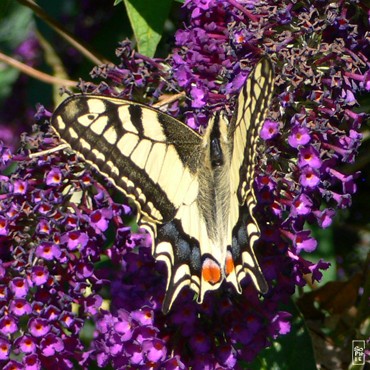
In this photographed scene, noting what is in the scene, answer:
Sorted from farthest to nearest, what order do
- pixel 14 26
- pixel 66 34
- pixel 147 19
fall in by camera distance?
pixel 14 26, pixel 66 34, pixel 147 19

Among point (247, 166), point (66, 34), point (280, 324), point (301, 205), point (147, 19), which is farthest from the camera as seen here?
point (66, 34)

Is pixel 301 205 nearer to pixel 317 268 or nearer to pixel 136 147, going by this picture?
pixel 317 268

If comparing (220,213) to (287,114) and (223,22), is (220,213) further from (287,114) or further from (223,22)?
(223,22)

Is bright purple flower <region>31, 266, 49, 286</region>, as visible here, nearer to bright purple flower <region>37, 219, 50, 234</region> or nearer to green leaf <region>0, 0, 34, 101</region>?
bright purple flower <region>37, 219, 50, 234</region>

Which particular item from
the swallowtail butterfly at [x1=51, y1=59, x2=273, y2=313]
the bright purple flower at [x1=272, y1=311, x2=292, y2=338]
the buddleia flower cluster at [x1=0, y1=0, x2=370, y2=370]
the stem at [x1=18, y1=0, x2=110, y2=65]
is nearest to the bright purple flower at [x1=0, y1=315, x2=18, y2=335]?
the buddleia flower cluster at [x1=0, y1=0, x2=370, y2=370]

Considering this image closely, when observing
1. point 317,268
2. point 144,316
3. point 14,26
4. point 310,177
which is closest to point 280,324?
point 317,268

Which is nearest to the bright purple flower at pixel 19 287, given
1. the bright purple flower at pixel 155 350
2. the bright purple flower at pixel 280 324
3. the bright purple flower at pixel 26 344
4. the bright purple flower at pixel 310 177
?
Result: the bright purple flower at pixel 26 344

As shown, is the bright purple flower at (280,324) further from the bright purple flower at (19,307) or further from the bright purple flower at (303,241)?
the bright purple flower at (19,307)

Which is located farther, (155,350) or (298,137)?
(155,350)
